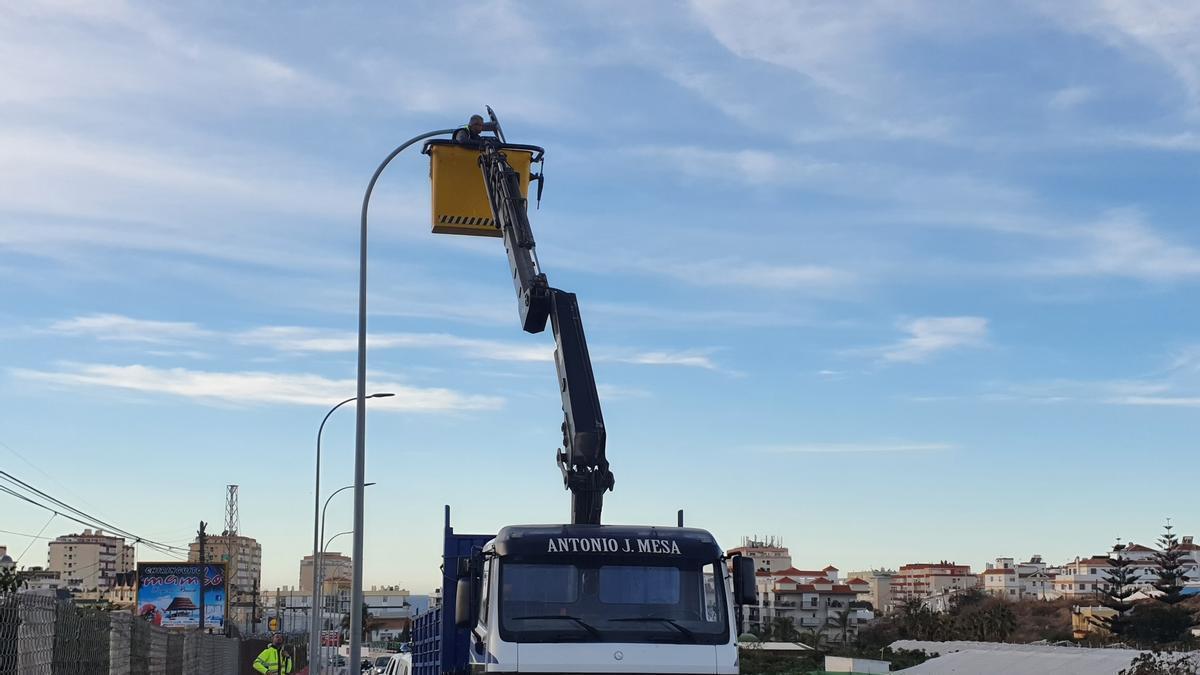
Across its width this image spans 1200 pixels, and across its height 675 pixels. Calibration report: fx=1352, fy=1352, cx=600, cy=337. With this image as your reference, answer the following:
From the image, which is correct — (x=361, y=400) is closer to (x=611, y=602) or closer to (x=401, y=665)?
(x=401, y=665)

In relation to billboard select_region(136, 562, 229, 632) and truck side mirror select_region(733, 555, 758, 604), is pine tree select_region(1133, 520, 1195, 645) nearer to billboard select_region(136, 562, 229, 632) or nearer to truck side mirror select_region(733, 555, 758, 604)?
billboard select_region(136, 562, 229, 632)

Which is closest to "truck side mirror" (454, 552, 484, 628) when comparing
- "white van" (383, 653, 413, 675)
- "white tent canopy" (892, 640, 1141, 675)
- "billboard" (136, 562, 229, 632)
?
"white van" (383, 653, 413, 675)

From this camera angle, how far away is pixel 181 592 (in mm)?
71312

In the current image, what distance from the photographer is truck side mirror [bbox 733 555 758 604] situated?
38.3ft

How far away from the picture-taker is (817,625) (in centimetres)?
17412

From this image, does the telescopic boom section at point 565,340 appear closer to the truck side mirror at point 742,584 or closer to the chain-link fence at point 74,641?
the truck side mirror at point 742,584

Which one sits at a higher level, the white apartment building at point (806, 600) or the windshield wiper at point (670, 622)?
the windshield wiper at point (670, 622)

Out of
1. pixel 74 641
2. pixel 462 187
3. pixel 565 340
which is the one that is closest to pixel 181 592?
pixel 462 187

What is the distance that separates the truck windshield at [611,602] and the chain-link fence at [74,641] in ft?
11.6

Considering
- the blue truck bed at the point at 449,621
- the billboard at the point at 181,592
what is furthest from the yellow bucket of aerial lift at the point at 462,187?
the billboard at the point at 181,592

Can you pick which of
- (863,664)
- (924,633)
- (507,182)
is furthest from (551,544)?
(924,633)

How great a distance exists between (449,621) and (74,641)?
4.81 m

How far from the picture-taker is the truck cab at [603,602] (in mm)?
11047

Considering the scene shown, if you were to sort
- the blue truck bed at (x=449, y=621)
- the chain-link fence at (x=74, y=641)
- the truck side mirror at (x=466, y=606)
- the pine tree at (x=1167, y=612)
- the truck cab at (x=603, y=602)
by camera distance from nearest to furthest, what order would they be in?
Answer: the chain-link fence at (x=74, y=641), the truck cab at (x=603, y=602), the truck side mirror at (x=466, y=606), the blue truck bed at (x=449, y=621), the pine tree at (x=1167, y=612)
